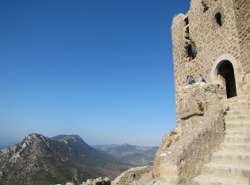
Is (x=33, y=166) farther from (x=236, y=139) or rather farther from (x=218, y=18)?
(x=236, y=139)

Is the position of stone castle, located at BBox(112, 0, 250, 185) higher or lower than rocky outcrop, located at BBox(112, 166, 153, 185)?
higher

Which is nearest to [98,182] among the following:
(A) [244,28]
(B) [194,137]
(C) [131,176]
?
(C) [131,176]

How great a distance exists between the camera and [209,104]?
1044cm

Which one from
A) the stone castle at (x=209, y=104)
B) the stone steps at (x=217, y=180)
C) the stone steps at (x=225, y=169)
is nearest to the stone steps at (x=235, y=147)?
the stone castle at (x=209, y=104)

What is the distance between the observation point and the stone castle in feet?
25.1

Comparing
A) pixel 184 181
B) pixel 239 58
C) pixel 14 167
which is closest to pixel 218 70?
pixel 239 58

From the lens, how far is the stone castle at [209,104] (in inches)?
301

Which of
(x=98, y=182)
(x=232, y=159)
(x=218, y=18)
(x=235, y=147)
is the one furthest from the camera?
(x=218, y=18)

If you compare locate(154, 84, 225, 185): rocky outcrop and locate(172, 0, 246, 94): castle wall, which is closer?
locate(154, 84, 225, 185): rocky outcrop

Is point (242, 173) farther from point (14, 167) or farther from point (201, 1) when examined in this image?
point (14, 167)

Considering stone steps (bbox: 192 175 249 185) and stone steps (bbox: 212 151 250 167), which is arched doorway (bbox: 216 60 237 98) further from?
stone steps (bbox: 192 175 249 185)

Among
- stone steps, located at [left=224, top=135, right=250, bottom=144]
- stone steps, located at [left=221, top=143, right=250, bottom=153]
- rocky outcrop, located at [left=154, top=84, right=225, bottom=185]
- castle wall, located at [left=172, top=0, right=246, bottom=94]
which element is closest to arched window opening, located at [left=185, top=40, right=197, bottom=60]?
castle wall, located at [left=172, top=0, right=246, bottom=94]

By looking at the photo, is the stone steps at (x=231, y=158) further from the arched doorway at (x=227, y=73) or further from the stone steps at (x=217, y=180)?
the arched doorway at (x=227, y=73)

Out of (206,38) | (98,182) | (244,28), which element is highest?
(206,38)
